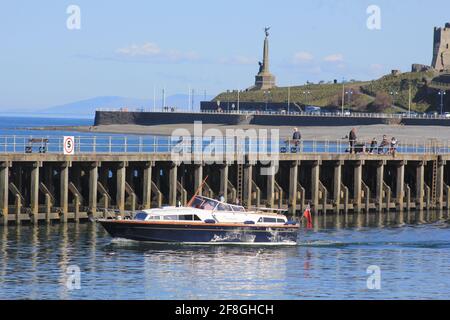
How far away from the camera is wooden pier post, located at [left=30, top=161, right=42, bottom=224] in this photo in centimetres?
6100

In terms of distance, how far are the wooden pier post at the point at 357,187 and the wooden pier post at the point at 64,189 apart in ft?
65.3

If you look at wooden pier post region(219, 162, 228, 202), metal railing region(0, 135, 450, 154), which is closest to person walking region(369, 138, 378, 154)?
metal railing region(0, 135, 450, 154)

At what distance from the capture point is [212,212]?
5684cm

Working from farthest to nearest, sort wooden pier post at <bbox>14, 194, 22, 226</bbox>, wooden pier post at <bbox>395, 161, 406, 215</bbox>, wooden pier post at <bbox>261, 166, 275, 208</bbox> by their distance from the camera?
1. wooden pier post at <bbox>395, 161, 406, 215</bbox>
2. wooden pier post at <bbox>261, 166, 275, 208</bbox>
3. wooden pier post at <bbox>14, 194, 22, 226</bbox>

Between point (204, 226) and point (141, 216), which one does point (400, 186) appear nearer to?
point (204, 226)

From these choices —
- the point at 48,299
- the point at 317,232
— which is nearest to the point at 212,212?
the point at 317,232

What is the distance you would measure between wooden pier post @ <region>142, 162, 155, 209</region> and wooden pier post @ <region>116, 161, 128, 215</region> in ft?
4.40

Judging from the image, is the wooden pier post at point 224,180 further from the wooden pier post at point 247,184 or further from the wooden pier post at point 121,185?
the wooden pier post at point 121,185

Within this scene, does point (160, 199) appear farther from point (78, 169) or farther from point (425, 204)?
point (425, 204)

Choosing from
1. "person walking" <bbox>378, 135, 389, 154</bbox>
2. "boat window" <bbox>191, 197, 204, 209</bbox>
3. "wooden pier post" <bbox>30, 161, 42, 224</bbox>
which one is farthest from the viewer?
"person walking" <bbox>378, 135, 389, 154</bbox>

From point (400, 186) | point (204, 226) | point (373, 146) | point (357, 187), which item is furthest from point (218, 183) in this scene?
point (400, 186)

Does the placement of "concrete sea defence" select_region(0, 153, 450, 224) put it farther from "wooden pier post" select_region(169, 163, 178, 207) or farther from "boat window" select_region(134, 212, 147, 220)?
"boat window" select_region(134, 212, 147, 220)

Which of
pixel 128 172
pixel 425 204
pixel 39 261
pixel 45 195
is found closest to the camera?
pixel 39 261

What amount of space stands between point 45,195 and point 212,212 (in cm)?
985
